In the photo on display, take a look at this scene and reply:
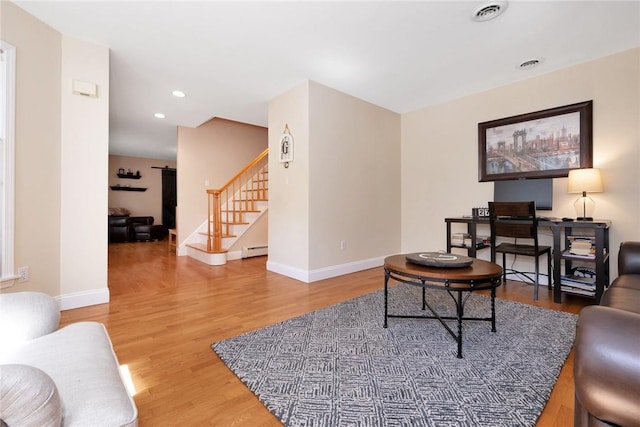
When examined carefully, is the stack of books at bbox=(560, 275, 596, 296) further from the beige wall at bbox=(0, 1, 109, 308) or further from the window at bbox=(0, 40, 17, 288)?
the window at bbox=(0, 40, 17, 288)

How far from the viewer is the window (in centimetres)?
211

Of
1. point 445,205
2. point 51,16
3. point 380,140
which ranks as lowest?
point 445,205

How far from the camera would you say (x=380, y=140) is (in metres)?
4.36

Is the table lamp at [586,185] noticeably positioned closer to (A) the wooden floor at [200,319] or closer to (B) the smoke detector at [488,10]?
(A) the wooden floor at [200,319]

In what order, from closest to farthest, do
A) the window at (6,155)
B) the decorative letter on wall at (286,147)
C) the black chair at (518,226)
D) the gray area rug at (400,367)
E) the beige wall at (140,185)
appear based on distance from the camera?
the gray area rug at (400,367)
the window at (6,155)
the black chair at (518,226)
the decorative letter on wall at (286,147)
the beige wall at (140,185)

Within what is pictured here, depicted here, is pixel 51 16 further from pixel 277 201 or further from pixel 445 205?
pixel 445 205

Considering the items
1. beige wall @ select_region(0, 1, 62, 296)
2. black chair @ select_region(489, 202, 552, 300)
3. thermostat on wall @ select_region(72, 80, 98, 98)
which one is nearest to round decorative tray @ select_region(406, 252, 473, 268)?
black chair @ select_region(489, 202, 552, 300)

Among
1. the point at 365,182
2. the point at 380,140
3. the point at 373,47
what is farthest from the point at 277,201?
the point at 373,47

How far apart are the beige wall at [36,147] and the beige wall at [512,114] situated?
426 centimetres

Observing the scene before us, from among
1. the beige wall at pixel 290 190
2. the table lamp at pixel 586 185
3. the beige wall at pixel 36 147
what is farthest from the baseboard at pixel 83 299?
the table lamp at pixel 586 185

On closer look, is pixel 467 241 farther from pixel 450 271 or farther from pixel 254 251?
pixel 254 251

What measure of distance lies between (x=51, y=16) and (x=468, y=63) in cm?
381

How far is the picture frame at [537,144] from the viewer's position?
120 inches

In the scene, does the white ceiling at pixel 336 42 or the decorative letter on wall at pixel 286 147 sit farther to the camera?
the decorative letter on wall at pixel 286 147
